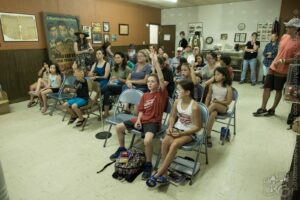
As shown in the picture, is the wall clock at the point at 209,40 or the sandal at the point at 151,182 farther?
the wall clock at the point at 209,40

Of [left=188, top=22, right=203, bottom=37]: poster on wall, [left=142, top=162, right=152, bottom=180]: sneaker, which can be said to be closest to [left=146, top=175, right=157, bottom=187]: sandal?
[left=142, top=162, right=152, bottom=180]: sneaker

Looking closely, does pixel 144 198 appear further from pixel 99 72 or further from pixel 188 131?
pixel 99 72

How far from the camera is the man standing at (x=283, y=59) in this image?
3254 millimetres

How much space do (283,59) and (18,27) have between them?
5.47 metres

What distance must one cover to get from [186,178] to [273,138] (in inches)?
70.0

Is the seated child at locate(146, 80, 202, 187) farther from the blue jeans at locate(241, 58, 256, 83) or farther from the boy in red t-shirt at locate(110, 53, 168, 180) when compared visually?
the blue jeans at locate(241, 58, 256, 83)

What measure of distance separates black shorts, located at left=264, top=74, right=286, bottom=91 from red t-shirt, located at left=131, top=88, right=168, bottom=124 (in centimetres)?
251

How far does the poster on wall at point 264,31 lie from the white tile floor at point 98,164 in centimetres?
414

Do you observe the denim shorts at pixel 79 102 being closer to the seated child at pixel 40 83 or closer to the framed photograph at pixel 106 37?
the seated child at pixel 40 83

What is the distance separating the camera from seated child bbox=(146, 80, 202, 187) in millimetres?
2145

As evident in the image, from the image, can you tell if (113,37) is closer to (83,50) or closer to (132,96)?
(83,50)

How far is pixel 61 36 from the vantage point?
225 inches

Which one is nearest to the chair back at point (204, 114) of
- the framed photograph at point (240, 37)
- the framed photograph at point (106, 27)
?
the framed photograph at point (106, 27)

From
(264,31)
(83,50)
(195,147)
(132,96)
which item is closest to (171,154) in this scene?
(195,147)
